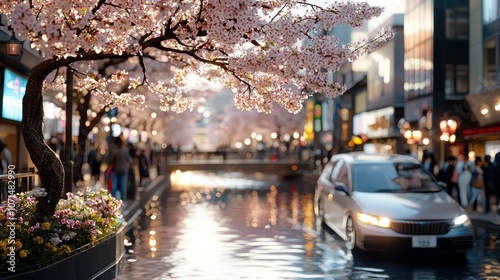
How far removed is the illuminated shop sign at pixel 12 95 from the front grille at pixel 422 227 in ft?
38.6

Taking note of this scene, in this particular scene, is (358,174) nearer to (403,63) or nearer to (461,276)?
(461,276)

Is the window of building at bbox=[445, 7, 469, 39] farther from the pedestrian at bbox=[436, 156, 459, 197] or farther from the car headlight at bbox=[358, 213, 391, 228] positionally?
the car headlight at bbox=[358, 213, 391, 228]

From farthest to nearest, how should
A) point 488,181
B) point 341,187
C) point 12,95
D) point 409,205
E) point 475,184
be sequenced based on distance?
point 475,184
point 488,181
point 12,95
point 341,187
point 409,205

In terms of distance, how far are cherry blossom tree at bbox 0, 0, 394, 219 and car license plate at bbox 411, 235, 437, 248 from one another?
2.83 metres

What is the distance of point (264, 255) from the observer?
1323cm

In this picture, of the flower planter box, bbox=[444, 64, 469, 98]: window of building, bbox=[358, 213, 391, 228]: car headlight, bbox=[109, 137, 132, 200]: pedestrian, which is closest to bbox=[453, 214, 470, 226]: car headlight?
bbox=[358, 213, 391, 228]: car headlight

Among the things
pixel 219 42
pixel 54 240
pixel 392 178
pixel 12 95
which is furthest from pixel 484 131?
pixel 54 240

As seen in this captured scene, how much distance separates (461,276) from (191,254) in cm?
448

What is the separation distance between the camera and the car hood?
41.0 ft

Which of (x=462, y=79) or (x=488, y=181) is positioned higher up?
(x=462, y=79)

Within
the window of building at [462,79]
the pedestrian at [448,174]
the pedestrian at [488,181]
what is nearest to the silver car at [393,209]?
the pedestrian at [488,181]

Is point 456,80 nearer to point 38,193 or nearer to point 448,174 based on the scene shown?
point 448,174

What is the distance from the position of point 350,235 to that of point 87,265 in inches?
201

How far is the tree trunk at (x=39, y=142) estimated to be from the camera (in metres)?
10.3
